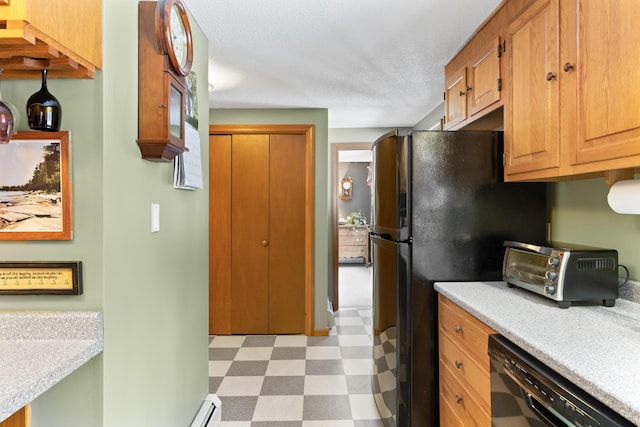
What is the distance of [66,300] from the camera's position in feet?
3.71

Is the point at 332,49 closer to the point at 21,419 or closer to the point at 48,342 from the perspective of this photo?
the point at 48,342

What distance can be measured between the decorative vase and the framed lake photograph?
0.18 feet

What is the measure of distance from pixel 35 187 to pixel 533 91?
73.4 inches

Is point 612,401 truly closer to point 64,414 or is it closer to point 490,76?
point 64,414

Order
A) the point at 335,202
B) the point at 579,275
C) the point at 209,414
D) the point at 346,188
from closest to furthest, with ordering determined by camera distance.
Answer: the point at 579,275
the point at 209,414
the point at 335,202
the point at 346,188

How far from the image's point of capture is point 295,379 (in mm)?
2689

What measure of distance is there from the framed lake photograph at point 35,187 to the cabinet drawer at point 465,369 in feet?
4.98

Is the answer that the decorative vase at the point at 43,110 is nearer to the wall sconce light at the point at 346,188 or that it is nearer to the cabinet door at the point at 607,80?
the cabinet door at the point at 607,80

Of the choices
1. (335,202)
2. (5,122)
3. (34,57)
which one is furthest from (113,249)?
(335,202)

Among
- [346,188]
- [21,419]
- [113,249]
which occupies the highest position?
[346,188]

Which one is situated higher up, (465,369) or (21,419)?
(21,419)

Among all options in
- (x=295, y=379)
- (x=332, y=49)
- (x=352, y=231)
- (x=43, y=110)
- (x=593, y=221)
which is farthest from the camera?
(x=352, y=231)

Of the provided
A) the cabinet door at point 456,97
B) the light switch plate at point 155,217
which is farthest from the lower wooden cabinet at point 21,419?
the cabinet door at point 456,97

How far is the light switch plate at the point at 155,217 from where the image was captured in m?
1.44
